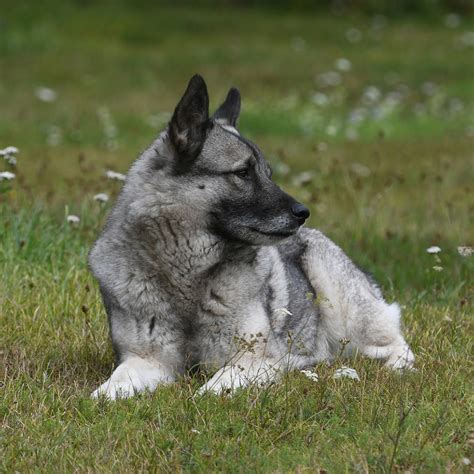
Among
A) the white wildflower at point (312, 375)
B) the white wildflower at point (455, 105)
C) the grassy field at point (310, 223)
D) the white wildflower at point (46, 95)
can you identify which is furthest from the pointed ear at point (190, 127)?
the white wildflower at point (46, 95)

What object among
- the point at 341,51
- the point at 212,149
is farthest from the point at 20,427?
the point at 341,51

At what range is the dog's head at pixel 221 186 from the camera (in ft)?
16.3

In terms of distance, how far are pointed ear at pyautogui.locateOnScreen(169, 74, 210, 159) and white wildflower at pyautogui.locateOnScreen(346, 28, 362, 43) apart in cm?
1887

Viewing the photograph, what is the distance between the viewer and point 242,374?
4.85 m

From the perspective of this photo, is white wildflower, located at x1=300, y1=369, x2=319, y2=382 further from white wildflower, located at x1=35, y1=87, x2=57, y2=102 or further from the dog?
white wildflower, located at x1=35, y1=87, x2=57, y2=102

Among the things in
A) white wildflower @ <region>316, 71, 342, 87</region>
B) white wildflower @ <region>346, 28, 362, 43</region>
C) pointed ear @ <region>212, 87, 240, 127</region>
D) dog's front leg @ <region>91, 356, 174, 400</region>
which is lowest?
white wildflower @ <region>346, 28, 362, 43</region>

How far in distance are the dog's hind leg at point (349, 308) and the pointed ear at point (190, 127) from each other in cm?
128

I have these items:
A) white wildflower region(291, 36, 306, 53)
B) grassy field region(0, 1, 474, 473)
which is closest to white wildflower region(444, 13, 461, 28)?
white wildflower region(291, 36, 306, 53)

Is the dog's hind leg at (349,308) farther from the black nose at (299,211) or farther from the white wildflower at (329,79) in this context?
the white wildflower at (329,79)

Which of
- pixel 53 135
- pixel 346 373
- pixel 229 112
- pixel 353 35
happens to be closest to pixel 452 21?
pixel 353 35

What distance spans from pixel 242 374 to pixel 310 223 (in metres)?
3.92

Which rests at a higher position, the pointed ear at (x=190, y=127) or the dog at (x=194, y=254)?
the pointed ear at (x=190, y=127)

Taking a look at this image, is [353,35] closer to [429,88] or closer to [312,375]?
[429,88]

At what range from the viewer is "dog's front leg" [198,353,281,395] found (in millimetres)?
4684
